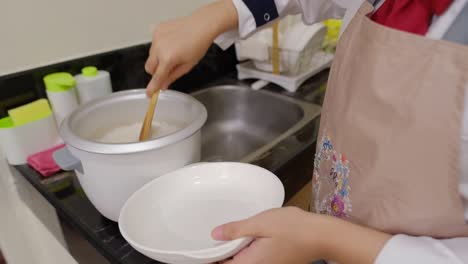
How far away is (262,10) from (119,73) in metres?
0.46

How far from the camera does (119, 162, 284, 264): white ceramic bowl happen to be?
54 centimetres

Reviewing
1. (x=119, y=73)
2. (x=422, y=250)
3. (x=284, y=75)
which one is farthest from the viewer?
(x=284, y=75)

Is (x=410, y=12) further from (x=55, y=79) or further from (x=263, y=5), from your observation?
(x=55, y=79)

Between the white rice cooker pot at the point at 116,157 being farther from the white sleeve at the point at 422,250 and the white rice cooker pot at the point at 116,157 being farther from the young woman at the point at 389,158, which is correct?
the white sleeve at the point at 422,250

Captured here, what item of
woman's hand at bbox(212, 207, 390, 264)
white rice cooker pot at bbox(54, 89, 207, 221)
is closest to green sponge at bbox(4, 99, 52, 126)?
white rice cooker pot at bbox(54, 89, 207, 221)

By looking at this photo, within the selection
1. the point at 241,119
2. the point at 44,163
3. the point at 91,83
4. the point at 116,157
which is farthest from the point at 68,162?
the point at 241,119

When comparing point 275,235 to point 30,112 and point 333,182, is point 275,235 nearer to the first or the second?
point 333,182

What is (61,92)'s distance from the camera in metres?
0.82

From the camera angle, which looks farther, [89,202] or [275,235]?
[89,202]

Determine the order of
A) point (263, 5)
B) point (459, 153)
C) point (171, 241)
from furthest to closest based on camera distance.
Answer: point (263, 5) → point (171, 241) → point (459, 153)

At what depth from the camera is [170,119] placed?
29.8 inches

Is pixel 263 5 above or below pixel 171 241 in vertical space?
above

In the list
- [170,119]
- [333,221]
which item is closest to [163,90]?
[170,119]

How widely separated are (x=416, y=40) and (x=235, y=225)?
32 centimetres
